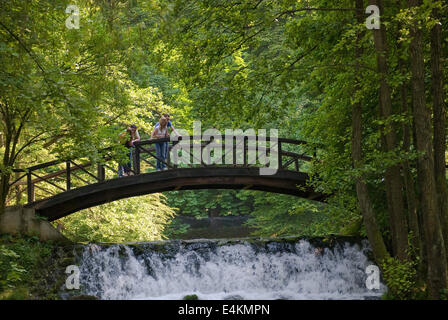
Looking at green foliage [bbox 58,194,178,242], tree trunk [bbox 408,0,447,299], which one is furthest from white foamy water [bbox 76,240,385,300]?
tree trunk [bbox 408,0,447,299]

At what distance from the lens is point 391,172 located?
31.0 feet

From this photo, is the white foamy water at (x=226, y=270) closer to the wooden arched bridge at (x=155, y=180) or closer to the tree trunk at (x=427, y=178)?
the wooden arched bridge at (x=155, y=180)

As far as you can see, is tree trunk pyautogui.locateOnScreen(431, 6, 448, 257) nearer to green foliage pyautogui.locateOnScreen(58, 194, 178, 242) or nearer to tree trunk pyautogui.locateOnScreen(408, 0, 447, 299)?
tree trunk pyautogui.locateOnScreen(408, 0, 447, 299)

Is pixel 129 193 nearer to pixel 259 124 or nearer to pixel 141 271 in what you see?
pixel 141 271

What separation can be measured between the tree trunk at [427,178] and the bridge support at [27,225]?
9250 mm

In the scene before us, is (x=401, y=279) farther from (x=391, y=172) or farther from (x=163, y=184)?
(x=163, y=184)

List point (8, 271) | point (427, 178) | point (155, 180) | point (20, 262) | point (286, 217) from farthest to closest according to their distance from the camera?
point (286, 217) < point (155, 180) < point (20, 262) < point (8, 271) < point (427, 178)

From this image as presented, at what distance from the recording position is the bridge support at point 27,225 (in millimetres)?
13617

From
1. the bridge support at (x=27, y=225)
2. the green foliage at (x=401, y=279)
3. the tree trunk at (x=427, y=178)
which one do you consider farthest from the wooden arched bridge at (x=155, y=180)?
the tree trunk at (x=427, y=178)

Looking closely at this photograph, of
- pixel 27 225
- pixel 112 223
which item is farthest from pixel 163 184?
pixel 27 225

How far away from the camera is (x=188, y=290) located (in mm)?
13625

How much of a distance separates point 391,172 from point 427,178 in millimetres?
1139

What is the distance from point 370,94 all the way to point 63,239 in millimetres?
8531

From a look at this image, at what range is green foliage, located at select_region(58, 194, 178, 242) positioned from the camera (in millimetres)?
17125
